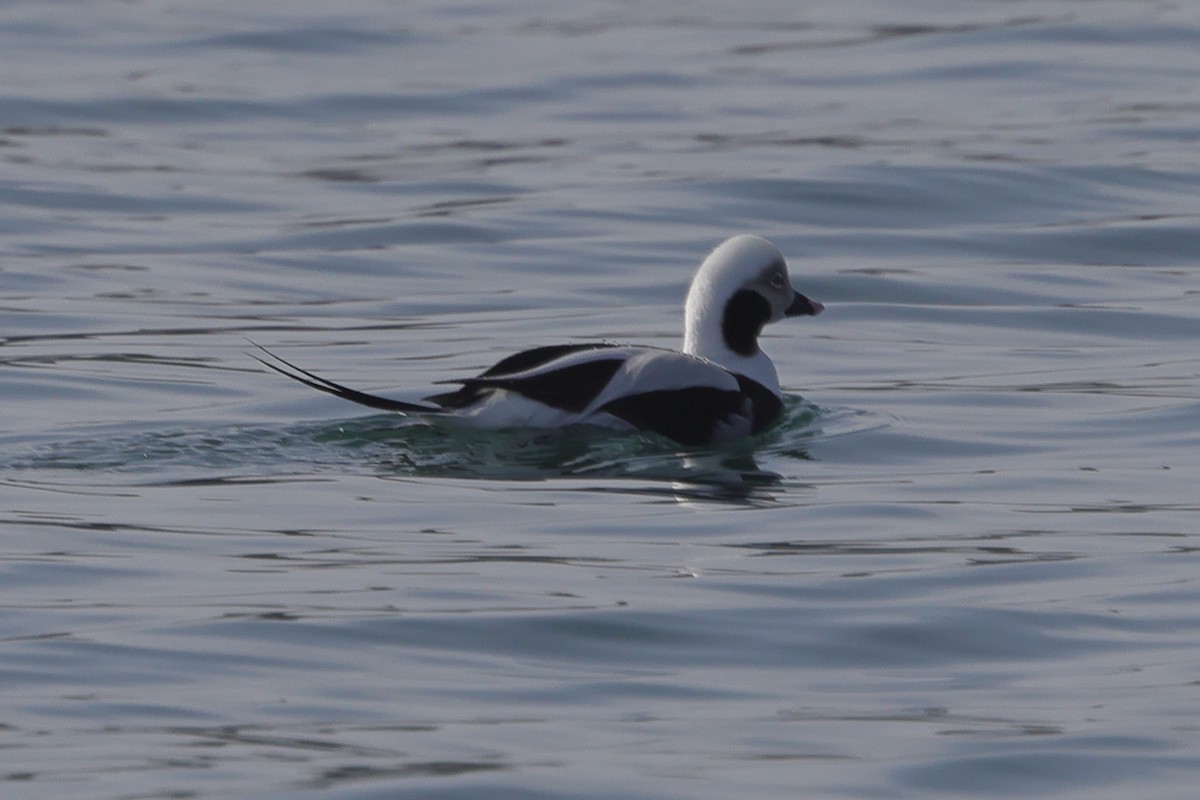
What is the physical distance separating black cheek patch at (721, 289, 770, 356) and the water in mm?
349

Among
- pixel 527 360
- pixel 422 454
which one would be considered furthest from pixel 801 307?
pixel 422 454

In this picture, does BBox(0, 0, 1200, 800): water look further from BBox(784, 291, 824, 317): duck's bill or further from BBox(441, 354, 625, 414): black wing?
BBox(784, 291, 824, 317): duck's bill

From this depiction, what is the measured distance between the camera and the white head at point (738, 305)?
9281mm

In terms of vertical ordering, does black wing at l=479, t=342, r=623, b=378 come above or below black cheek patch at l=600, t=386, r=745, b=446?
above

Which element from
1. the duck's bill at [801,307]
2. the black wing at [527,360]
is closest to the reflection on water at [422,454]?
the black wing at [527,360]

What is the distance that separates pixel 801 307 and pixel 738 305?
0.33 m

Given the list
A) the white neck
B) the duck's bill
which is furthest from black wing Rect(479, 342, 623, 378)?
the duck's bill

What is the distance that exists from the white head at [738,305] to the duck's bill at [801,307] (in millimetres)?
86

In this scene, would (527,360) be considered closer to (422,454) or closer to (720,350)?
(422,454)

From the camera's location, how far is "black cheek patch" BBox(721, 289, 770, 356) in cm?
929

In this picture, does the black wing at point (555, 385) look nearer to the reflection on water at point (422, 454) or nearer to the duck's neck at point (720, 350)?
the reflection on water at point (422, 454)

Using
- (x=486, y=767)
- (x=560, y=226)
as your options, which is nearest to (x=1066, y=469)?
(x=486, y=767)

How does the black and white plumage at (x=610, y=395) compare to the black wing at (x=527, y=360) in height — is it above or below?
below

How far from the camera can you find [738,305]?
930cm
